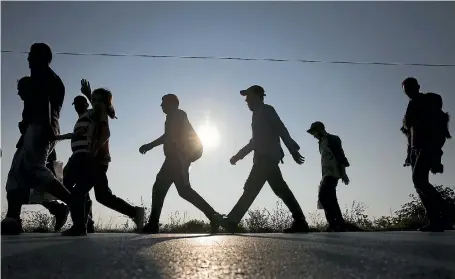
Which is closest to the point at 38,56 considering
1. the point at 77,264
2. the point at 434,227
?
the point at 77,264

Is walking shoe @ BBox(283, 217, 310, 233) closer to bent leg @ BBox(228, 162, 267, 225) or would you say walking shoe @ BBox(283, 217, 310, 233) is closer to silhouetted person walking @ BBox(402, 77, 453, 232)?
bent leg @ BBox(228, 162, 267, 225)

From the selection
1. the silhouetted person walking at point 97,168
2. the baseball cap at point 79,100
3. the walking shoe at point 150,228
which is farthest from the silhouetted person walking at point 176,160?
the baseball cap at point 79,100

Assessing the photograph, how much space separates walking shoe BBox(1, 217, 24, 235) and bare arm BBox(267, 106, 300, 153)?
128 inches

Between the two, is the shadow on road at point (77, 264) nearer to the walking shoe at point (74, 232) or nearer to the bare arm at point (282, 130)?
the walking shoe at point (74, 232)

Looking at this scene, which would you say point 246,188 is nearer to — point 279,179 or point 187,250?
point 279,179

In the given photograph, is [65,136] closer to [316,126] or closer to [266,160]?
[266,160]

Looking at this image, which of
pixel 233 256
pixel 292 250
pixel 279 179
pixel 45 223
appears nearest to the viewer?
pixel 233 256

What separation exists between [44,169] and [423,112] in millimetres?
4655

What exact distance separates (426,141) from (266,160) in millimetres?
2044

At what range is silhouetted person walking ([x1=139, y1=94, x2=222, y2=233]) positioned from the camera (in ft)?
21.1

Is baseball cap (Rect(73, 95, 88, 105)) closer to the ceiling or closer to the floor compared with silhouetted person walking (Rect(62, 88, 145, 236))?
closer to the ceiling

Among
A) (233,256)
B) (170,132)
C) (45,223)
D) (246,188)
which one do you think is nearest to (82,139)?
(170,132)

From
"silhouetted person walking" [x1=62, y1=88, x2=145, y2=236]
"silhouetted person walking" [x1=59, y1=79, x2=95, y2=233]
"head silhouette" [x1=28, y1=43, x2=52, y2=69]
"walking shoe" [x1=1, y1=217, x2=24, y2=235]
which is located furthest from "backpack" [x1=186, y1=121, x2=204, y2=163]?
"walking shoe" [x1=1, y1=217, x2=24, y2=235]

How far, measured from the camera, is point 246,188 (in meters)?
6.57
